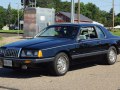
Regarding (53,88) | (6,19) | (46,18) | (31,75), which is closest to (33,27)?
(46,18)

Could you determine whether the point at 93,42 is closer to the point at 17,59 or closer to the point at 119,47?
the point at 119,47

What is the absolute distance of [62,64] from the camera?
1029 cm

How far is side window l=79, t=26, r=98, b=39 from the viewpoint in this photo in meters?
11.2

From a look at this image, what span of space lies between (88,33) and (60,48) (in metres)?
1.72

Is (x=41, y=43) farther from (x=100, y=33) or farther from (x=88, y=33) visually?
(x=100, y=33)

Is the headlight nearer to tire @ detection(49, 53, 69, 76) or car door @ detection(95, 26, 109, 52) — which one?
tire @ detection(49, 53, 69, 76)

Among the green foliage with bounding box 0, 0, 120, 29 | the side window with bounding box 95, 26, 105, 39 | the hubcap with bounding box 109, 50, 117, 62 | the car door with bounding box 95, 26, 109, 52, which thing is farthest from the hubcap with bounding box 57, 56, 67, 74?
the green foliage with bounding box 0, 0, 120, 29

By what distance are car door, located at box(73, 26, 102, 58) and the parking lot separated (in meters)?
0.55

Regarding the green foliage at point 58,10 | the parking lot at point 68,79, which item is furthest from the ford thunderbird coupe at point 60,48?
the green foliage at point 58,10

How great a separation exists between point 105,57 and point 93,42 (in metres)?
1.02

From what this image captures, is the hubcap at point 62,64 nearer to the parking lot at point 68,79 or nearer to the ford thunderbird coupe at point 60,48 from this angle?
the ford thunderbird coupe at point 60,48

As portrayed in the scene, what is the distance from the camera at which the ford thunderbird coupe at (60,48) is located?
9789 mm

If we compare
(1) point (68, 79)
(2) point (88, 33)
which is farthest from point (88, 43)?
(1) point (68, 79)

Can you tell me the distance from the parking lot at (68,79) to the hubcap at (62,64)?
0.65 ft
